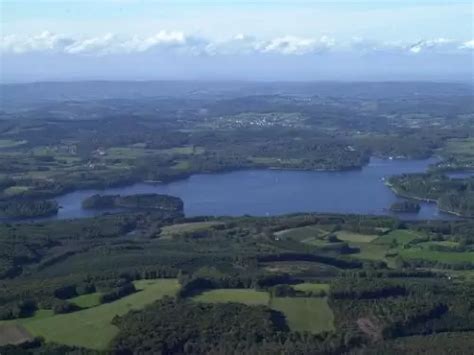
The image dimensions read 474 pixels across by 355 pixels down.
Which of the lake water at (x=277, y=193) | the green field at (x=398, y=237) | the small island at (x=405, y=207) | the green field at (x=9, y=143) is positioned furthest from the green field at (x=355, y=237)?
the green field at (x=9, y=143)

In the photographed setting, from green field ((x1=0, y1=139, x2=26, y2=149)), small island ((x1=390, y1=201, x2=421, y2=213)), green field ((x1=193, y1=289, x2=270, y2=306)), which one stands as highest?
green field ((x1=193, y1=289, x2=270, y2=306))

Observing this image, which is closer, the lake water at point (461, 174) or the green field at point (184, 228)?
the green field at point (184, 228)

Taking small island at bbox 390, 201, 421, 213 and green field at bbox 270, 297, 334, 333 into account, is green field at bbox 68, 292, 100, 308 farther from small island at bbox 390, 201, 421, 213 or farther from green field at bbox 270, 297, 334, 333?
small island at bbox 390, 201, 421, 213

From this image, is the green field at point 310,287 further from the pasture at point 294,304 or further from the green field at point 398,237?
the green field at point 398,237

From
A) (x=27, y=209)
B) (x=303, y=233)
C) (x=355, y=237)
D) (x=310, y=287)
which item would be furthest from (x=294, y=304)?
(x=27, y=209)

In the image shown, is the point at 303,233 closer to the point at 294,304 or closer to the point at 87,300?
the point at 294,304

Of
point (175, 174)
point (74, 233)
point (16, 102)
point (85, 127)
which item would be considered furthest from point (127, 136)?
point (16, 102)

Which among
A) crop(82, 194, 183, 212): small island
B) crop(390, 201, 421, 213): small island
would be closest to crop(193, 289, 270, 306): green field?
crop(82, 194, 183, 212): small island
